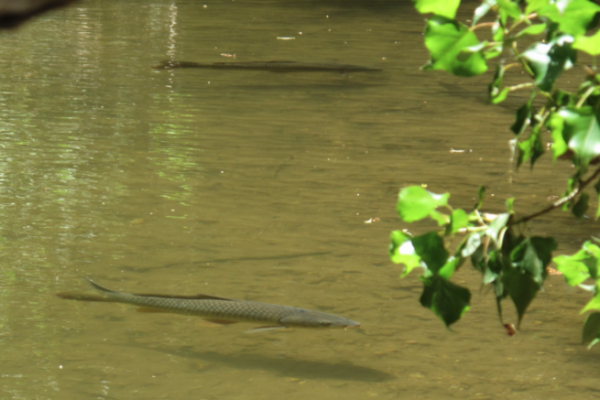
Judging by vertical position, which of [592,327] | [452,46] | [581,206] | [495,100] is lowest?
[592,327]

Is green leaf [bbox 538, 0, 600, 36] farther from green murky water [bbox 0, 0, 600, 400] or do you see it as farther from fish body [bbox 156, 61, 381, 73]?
fish body [bbox 156, 61, 381, 73]

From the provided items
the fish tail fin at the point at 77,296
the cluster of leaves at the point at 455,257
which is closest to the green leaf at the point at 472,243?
the cluster of leaves at the point at 455,257

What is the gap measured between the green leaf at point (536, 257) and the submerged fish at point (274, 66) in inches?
447

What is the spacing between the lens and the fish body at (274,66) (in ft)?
40.7

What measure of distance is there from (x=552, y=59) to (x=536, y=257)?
12.9 inches

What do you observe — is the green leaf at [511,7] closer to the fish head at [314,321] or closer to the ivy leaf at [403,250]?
the ivy leaf at [403,250]

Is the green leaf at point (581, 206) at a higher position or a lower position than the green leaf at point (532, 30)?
lower

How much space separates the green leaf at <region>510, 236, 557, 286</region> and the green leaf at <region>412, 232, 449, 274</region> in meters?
0.14

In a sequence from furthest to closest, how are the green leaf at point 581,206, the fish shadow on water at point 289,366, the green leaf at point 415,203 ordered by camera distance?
1. the fish shadow on water at point 289,366
2. the green leaf at point 581,206
3. the green leaf at point 415,203

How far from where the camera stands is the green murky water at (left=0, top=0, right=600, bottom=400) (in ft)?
14.1

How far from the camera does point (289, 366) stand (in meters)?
4.40

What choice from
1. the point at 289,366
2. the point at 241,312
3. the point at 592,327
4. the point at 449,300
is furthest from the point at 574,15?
the point at 289,366

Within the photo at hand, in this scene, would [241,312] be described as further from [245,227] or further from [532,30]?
[532,30]

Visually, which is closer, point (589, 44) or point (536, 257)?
point (589, 44)
